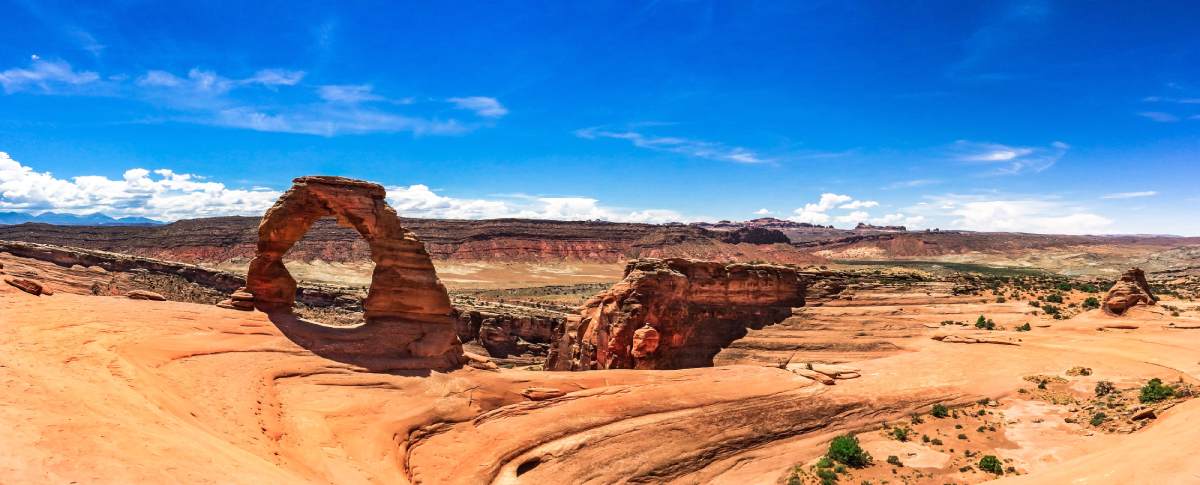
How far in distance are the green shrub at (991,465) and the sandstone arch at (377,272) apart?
18787 millimetres

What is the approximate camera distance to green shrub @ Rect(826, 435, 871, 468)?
18938 millimetres

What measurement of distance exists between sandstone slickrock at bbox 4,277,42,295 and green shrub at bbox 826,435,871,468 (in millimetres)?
26054

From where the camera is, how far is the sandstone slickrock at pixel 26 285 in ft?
57.2

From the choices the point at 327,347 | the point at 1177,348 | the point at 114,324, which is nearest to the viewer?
the point at 114,324

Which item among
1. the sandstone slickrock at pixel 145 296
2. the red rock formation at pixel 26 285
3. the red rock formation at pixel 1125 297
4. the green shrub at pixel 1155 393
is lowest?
the green shrub at pixel 1155 393

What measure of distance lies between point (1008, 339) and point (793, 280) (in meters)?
11.6

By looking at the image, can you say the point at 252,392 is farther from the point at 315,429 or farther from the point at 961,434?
the point at 961,434

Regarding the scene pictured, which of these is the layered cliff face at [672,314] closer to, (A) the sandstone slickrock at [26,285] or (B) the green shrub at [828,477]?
(B) the green shrub at [828,477]

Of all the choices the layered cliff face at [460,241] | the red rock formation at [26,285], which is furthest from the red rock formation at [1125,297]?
the layered cliff face at [460,241]

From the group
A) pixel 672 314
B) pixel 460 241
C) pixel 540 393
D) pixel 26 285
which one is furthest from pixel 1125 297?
pixel 460 241

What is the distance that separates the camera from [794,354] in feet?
103

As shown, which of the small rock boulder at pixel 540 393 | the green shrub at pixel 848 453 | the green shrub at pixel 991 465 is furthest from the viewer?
the small rock boulder at pixel 540 393

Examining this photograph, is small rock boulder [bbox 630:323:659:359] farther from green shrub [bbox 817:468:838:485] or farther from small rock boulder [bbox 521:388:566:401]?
green shrub [bbox 817:468:838:485]

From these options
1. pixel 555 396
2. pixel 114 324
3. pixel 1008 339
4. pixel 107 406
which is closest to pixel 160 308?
pixel 114 324
